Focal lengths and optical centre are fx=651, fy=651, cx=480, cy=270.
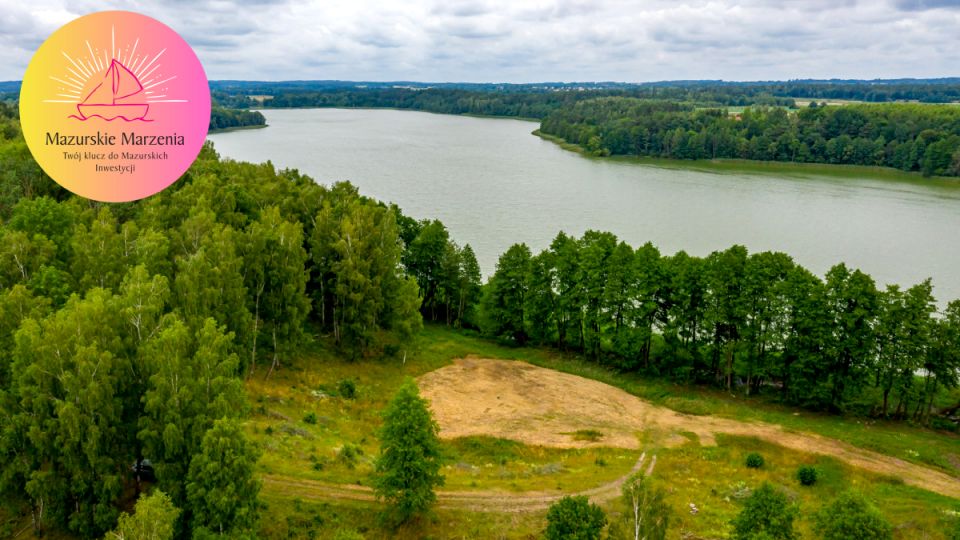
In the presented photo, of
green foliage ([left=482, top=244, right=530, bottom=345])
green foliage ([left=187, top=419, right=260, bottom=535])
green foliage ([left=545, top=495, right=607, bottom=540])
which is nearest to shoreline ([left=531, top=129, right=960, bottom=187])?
green foliage ([left=482, top=244, right=530, bottom=345])

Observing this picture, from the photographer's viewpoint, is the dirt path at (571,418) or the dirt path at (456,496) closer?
the dirt path at (456,496)

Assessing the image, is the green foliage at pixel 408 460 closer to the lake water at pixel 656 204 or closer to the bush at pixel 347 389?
the bush at pixel 347 389

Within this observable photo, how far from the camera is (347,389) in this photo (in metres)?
39.3

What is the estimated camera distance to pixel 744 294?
1737 inches

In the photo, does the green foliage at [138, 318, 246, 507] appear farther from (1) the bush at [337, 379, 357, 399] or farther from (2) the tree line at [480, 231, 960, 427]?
(2) the tree line at [480, 231, 960, 427]

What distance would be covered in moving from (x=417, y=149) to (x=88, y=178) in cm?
12245

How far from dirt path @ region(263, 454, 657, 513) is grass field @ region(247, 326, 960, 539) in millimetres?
250

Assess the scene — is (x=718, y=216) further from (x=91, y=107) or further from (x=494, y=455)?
(x=91, y=107)

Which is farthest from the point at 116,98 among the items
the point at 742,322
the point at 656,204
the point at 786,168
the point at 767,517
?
the point at 786,168

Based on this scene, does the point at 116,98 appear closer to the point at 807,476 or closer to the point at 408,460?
the point at 408,460

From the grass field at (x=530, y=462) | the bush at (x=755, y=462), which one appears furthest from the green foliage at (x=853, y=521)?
the bush at (x=755, y=462)

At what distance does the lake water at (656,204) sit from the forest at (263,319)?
16394mm

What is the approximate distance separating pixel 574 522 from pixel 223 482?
1114 cm

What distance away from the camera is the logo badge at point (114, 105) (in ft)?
94.1
